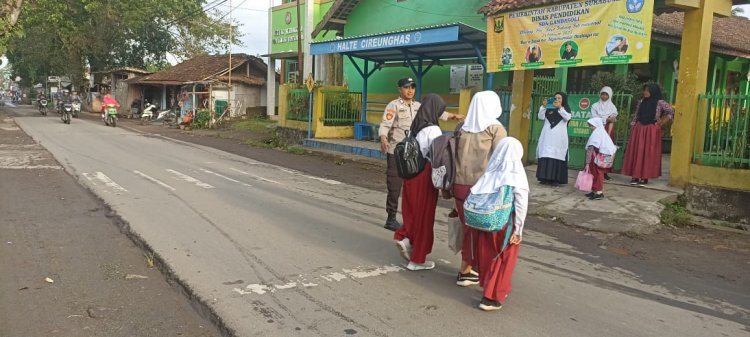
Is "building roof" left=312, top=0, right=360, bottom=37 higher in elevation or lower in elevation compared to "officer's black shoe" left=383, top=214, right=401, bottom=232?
higher

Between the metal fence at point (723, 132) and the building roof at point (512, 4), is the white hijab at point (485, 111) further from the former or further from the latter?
the building roof at point (512, 4)

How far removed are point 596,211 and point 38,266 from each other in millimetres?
6723

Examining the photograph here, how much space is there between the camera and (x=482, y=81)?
1454 centimetres

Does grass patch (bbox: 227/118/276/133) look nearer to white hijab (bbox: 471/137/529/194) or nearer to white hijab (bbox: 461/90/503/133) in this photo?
white hijab (bbox: 461/90/503/133)

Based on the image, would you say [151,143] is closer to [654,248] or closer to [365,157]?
[365,157]

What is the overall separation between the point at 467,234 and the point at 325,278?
122 centimetres

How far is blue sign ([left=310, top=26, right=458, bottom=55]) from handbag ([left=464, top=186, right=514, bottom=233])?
806 cm

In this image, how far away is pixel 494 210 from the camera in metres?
3.75

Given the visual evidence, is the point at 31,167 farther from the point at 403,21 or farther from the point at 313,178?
the point at 403,21

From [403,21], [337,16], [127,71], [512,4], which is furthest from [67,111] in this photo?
[512,4]

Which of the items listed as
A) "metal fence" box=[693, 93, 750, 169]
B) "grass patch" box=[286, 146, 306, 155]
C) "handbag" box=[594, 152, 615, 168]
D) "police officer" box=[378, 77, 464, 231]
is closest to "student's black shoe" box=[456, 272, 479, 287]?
"police officer" box=[378, 77, 464, 231]

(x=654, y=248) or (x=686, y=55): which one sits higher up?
(x=686, y=55)

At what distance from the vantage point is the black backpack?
4.66 metres

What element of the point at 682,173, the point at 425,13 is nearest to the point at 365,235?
the point at 682,173
